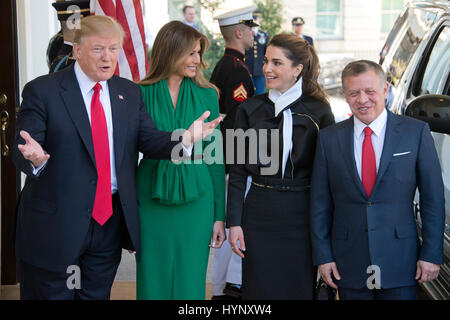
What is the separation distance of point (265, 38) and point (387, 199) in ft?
23.4

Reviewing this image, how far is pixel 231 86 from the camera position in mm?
5273

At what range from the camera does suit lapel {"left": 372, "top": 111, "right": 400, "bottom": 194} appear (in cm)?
312

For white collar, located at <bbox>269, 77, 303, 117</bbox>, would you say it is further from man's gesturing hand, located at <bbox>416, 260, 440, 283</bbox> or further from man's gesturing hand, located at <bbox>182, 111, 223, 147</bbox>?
man's gesturing hand, located at <bbox>416, 260, 440, 283</bbox>

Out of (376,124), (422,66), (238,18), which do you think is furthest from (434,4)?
(376,124)

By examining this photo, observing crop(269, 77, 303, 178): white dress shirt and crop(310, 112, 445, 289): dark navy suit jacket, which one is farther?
crop(269, 77, 303, 178): white dress shirt

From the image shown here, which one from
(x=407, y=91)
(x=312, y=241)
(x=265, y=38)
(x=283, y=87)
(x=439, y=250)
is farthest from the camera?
(x=265, y=38)

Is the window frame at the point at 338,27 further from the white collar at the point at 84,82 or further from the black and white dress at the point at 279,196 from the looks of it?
the white collar at the point at 84,82

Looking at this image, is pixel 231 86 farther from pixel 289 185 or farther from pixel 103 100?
pixel 103 100

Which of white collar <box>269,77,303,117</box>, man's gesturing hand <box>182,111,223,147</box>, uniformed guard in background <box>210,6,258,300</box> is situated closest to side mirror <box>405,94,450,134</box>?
white collar <box>269,77,303,117</box>

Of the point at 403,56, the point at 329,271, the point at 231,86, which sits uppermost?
the point at 403,56

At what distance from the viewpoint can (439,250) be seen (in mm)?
3102

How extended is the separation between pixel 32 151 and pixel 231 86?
2591 millimetres
